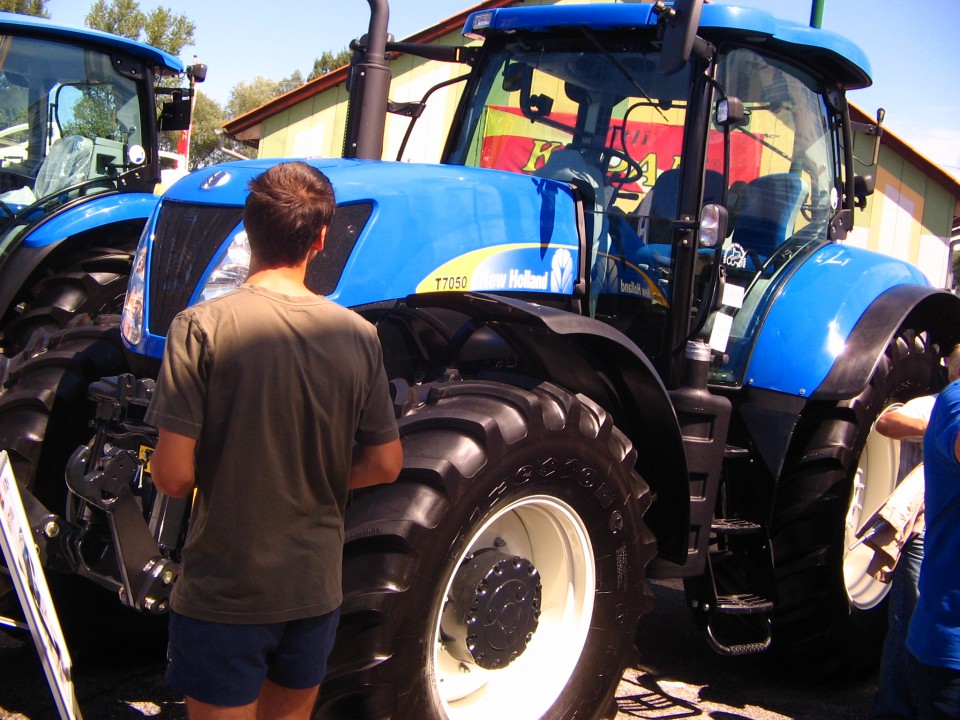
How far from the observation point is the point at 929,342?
471cm

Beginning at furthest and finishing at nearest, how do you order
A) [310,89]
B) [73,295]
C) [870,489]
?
[310,89]
[73,295]
[870,489]

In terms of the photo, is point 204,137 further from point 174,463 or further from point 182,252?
point 174,463

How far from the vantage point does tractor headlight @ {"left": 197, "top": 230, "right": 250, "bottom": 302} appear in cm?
317

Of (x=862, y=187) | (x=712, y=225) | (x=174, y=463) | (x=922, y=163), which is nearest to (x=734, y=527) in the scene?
(x=712, y=225)

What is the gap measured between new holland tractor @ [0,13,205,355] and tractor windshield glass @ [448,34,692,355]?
118 inches

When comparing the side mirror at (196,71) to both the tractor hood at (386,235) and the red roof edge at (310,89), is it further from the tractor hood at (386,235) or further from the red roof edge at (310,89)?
the red roof edge at (310,89)

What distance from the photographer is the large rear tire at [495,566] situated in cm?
271

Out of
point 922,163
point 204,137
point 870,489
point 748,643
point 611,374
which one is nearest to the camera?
point 611,374

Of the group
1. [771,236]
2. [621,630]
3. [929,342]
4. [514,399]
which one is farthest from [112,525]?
[929,342]

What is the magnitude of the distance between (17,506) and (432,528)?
3.92 feet

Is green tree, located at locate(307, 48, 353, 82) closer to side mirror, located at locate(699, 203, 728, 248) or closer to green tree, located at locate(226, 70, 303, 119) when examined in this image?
green tree, located at locate(226, 70, 303, 119)

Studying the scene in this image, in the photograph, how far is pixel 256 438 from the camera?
6.91ft

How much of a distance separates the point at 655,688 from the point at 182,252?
2549 millimetres

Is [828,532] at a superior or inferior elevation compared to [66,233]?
inferior
